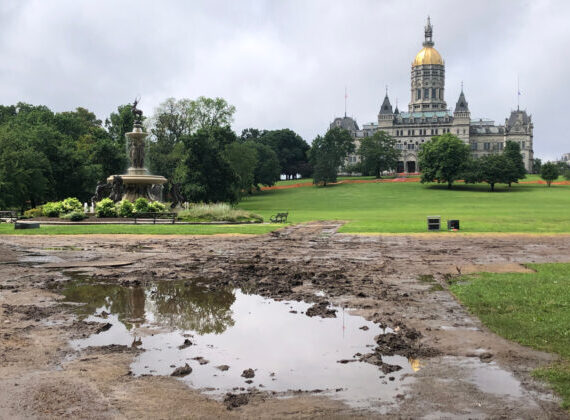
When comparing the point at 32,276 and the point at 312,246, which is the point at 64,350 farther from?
the point at 312,246

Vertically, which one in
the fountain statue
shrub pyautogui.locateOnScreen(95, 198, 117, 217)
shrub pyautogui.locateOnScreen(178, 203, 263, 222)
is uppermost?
the fountain statue

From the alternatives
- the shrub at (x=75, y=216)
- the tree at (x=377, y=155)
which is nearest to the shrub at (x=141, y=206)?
the shrub at (x=75, y=216)

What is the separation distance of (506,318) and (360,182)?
112 m

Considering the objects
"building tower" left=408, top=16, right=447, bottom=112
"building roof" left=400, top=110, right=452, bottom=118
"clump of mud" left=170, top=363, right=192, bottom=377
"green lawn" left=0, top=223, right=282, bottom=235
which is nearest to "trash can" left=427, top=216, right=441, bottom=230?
"green lawn" left=0, top=223, right=282, bottom=235

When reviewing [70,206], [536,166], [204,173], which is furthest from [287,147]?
[70,206]

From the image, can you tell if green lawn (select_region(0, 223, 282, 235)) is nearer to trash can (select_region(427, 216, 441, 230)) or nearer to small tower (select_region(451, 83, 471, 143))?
trash can (select_region(427, 216, 441, 230))

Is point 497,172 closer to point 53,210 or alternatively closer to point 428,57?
point 53,210

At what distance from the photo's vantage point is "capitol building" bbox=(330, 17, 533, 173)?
17700cm

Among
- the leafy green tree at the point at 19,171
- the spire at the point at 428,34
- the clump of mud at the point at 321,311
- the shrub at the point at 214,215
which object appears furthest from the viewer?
the spire at the point at 428,34

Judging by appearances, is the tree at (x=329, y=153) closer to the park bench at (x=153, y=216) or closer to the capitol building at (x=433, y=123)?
the capitol building at (x=433, y=123)

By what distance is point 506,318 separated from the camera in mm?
10281

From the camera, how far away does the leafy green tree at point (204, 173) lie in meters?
64.2

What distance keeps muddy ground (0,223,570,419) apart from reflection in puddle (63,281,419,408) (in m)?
0.31

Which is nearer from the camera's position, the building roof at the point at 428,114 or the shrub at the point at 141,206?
the shrub at the point at 141,206
